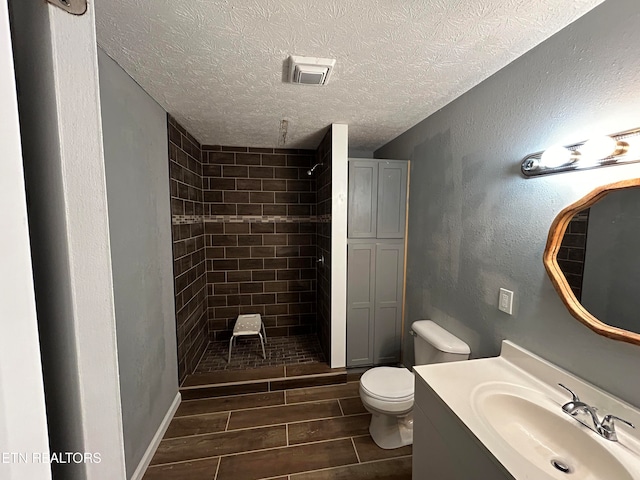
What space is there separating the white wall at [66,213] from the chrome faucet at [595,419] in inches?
55.5

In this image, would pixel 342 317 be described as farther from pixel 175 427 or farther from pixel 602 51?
pixel 602 51

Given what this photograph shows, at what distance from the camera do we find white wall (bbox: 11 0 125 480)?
0.37 metres

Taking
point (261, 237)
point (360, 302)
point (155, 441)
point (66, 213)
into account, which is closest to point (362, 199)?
point (360, 302)

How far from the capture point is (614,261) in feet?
3.11

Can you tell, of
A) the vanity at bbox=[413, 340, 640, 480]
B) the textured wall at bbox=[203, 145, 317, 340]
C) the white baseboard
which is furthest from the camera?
the textured wall at bbox=[203, 145, 317, 340]

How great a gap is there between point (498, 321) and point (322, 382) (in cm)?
155

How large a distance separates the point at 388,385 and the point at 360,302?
80 centimetres

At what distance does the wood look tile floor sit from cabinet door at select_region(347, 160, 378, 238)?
142cm

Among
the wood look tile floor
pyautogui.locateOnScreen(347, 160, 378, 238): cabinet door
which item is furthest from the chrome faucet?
pyautogui.locateOnScreen(347, 160, 378, 238): cabinet door

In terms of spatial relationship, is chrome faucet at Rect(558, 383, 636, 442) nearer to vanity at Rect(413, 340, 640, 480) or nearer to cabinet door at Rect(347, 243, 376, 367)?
vanity at Rect(413, 340, 640, 480)

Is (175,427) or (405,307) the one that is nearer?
(175,427)

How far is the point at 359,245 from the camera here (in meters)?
2.36

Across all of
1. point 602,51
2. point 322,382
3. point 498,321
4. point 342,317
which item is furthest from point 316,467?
point 602,51

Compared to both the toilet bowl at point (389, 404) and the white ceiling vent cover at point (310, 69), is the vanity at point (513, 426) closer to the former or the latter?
the toilet bowl at point (389, 404)
